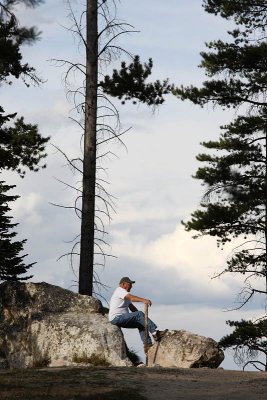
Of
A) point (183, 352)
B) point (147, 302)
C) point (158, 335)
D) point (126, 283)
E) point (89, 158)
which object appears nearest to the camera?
point (183, 352)

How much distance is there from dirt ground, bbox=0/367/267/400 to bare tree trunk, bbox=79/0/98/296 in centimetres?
489

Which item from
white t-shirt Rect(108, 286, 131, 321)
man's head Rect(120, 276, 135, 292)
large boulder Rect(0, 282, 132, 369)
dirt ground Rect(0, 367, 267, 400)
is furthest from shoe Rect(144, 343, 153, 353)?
dirt ground Rect(0, 367, 267, 400)

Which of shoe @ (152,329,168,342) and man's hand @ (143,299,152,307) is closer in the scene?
man's hand @ (143,299,152,307)

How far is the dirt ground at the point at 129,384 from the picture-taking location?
36.0 feet

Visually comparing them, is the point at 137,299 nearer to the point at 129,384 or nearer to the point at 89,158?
the point at 129,384

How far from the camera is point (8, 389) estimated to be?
11.3 m

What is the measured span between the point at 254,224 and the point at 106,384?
14.0 metres

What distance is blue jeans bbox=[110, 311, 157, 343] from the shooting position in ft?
50.9

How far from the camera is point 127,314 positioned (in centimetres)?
1558

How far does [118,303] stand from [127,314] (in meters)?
0.30

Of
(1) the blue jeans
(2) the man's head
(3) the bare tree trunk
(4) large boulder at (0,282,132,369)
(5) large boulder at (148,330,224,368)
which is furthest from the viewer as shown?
(3) the bare tree trunk

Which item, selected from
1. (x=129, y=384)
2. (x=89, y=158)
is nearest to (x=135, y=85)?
(x=89, y=158)

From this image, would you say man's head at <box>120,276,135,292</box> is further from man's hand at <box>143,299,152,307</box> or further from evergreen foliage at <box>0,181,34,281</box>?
evergreen foliage at <box>0,181,34,281</box>

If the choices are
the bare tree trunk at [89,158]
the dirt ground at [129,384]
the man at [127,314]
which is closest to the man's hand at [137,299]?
the man at [127,314]
